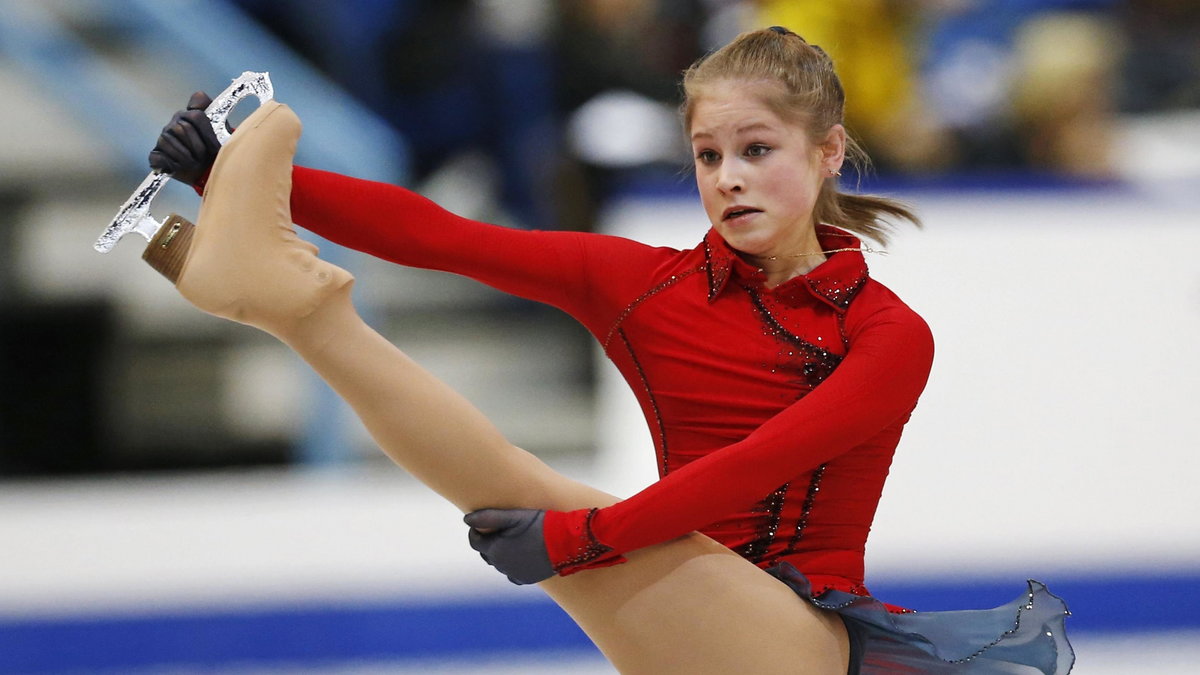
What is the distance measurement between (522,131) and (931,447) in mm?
1466

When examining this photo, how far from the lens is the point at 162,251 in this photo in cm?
153

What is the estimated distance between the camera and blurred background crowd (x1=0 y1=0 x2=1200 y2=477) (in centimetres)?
382

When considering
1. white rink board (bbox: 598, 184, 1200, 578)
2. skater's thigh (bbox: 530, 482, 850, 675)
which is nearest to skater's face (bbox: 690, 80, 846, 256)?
skater's thigh (bbox: 530, 482, 850, 675)

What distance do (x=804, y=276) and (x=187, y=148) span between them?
764 mm

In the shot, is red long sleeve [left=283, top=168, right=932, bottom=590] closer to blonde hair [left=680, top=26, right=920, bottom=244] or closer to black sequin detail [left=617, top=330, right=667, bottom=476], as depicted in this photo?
black sequin detail [left=617, top=330, right=667, bottom=476]

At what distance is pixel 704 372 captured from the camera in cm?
169

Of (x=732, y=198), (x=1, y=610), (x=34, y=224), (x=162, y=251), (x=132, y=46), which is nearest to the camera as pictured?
(x=162, y=251)

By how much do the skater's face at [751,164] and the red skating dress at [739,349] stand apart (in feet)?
0.22

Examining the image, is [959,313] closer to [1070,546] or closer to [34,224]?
[1070,546]

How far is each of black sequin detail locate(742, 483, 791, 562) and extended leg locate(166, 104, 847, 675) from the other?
0.29 ft

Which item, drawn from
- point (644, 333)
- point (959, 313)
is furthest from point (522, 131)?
point (644, 333)

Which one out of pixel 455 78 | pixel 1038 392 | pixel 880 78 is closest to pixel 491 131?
pixel 455 78

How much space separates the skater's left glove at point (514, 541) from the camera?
5.00 feet

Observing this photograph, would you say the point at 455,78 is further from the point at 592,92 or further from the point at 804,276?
the point at 804,276
